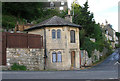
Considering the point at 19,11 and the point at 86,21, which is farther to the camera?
the point at 19,11

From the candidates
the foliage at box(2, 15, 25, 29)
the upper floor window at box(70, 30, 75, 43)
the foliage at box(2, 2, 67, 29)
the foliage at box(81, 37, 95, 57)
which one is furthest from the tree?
the upper floor window at box(70, 30, 75, 43)

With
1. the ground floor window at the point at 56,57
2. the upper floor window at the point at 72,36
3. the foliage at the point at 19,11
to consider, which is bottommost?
the ground floor window at the point at 56,57

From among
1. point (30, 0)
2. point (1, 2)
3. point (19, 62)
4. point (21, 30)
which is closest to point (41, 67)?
A: point (19, 62)

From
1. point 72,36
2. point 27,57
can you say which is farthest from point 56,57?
point 27,57

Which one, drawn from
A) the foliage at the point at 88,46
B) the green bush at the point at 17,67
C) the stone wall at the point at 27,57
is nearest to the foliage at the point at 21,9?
the foliage at the point at 88,46

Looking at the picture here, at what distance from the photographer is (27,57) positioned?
67.6 ft

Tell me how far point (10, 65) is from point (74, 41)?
9706 mm

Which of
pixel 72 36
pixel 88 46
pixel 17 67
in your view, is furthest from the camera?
pixel 88 46

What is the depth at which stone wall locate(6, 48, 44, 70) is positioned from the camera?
19.4 m

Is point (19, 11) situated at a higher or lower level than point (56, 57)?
higher

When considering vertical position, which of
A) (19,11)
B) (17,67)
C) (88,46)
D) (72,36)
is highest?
(19,11)

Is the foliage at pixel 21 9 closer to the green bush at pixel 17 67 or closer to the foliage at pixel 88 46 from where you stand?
the foliage at pixel 88 46

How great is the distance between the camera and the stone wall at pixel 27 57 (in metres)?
19.4

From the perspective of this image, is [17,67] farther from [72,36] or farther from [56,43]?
[72,36]
